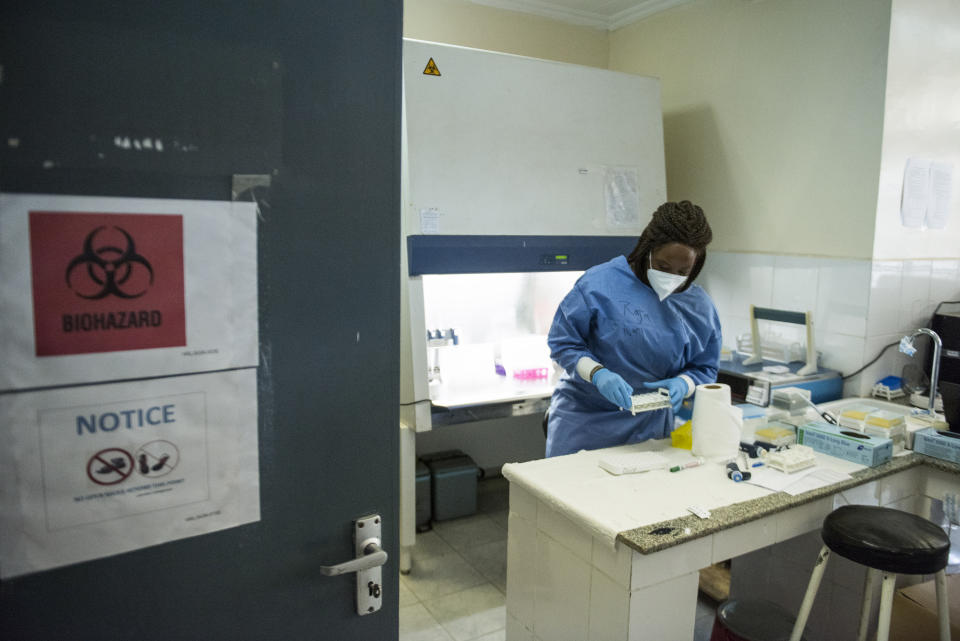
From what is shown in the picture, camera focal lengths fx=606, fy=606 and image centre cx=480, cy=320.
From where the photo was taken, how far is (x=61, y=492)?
82 centimetres

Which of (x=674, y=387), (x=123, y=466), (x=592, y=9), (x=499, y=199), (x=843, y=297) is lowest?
(x=674, y=387)

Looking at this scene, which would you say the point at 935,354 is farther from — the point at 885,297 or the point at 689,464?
the point at 689,464

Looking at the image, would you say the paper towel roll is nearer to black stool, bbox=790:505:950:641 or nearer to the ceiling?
black stool, bbox=790:505:950:641

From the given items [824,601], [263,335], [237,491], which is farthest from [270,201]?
[824,601]

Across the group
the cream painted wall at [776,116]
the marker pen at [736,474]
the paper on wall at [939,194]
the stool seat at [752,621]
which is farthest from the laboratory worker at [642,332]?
the paper on wall at [939,194]

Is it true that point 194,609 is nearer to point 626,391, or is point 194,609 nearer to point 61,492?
point 61,492

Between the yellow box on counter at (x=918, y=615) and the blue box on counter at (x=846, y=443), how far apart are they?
1.39 ft

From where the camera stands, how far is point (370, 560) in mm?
1055

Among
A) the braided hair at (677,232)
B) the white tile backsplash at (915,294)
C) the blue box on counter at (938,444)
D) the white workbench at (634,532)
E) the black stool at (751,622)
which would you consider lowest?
the black stool at (751,622)

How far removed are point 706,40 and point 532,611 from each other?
2.93 m

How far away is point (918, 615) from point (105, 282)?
2.31 m

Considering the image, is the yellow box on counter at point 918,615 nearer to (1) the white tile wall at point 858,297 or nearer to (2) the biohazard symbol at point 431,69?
(1) the white tile wall at point 858,297

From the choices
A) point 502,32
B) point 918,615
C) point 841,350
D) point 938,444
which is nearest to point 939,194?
point 841,350

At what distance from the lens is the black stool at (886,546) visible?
148 cm
